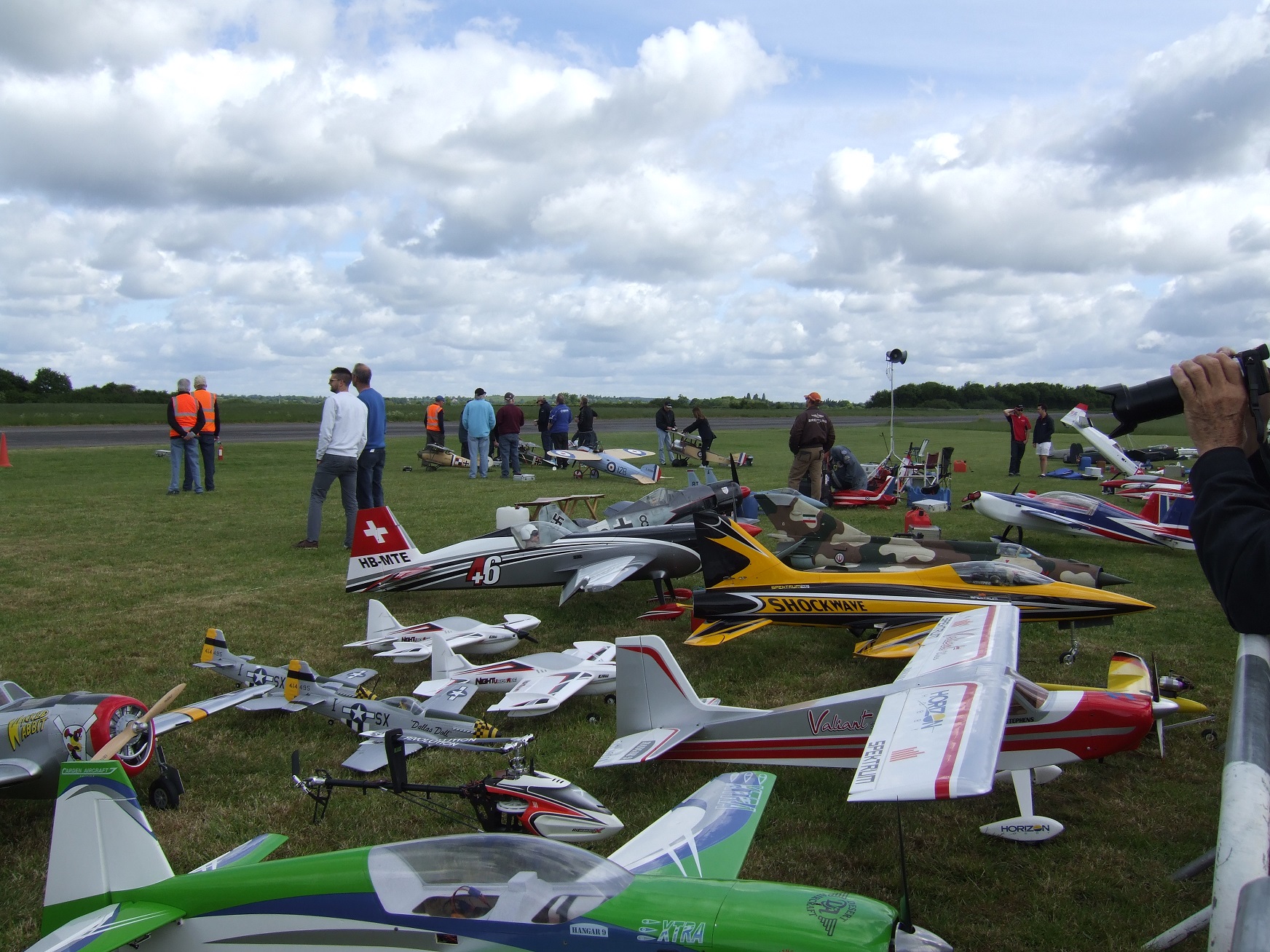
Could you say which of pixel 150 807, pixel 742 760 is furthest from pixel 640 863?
pixel 150 807

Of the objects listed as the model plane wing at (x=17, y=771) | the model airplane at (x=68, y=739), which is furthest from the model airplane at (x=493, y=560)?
the model plane wing at (x=17, y=771)

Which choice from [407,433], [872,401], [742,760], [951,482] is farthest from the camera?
[872,401]

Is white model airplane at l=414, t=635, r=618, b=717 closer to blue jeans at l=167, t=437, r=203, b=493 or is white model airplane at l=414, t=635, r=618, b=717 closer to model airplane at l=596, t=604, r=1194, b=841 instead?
model airplane at l=596, t=604, r=1194, b=841

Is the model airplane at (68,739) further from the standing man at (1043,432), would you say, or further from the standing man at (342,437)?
the standing man at (1043,432)

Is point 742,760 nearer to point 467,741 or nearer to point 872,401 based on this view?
point 467,741

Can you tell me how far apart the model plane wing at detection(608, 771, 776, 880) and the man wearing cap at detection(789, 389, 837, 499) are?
1084cm

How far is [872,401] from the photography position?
109 meters

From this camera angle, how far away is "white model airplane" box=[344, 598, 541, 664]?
23.2 feet

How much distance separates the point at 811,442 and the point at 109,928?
13.2 meters

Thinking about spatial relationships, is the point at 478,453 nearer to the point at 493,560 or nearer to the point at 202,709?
the point at 493,560

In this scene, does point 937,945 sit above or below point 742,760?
above

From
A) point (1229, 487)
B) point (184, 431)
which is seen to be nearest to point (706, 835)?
point (1229, 487)

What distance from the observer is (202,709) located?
207 inches

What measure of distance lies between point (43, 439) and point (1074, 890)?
38.4 meters
